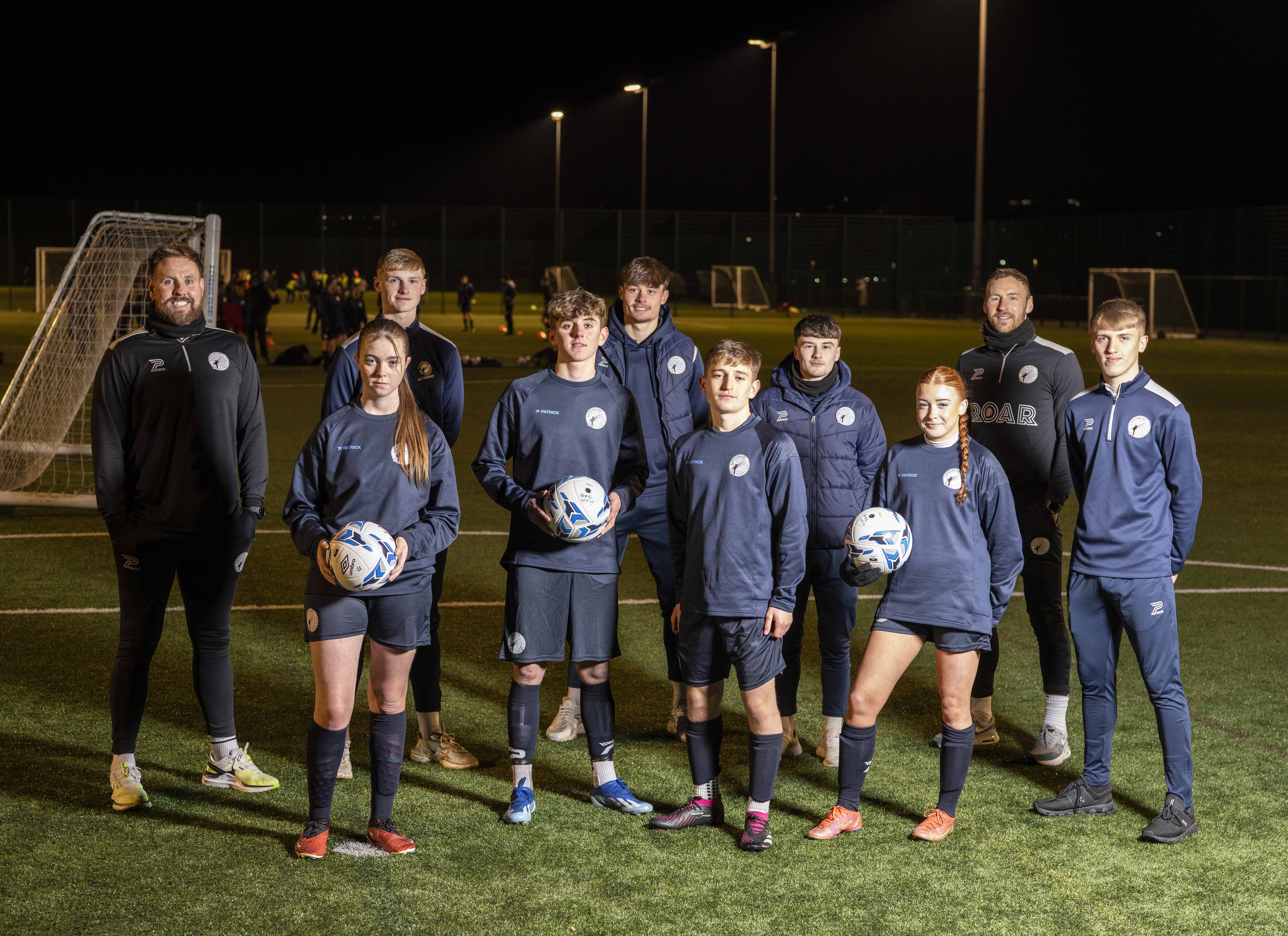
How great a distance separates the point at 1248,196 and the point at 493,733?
223 feet

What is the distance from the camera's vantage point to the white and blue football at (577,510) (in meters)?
4.66

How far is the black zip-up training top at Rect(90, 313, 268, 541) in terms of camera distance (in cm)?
486

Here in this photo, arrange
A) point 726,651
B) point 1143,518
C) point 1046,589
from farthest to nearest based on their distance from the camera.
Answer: point 1046,589, point 1143,518, point 726,651

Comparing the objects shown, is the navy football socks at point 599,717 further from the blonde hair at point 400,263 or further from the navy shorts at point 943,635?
the blonde hair at point 400,263

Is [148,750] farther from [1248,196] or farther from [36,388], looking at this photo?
[1248,196]

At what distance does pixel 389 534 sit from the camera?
4.35 meters

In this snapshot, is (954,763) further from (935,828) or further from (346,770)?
(346,770)

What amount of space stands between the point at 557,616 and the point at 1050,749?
2.34 m

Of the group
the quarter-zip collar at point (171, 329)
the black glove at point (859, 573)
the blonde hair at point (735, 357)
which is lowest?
the black glove at point (859, 573)

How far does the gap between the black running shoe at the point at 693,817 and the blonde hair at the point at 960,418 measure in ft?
4.89

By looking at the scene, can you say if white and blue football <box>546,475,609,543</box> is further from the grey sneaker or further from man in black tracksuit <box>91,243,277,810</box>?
the grey sneaker

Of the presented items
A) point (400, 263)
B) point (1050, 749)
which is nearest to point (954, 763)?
point (1050, 749)

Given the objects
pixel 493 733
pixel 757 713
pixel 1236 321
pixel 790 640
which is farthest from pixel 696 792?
pixel 1236 321

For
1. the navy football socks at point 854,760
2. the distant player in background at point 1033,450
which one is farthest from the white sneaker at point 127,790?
the distant player in background at point 1033,450
